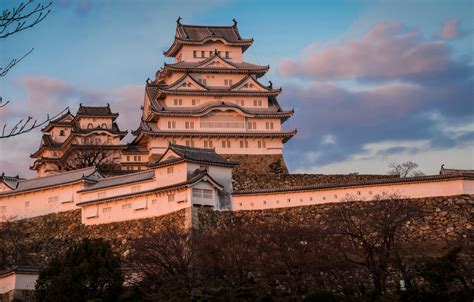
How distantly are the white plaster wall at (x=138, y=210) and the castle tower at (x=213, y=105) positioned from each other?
12.0m

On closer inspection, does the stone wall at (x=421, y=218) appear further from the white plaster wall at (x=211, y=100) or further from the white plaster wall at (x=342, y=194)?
the white plaster wall at (x=211, y=100)

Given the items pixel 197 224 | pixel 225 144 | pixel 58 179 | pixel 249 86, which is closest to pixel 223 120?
pixel 225 144

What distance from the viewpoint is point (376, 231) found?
106ft

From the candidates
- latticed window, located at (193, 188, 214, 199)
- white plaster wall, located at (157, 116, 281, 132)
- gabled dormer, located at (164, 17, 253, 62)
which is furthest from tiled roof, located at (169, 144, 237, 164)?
gabled dormer, located at (164, 17, 253, 62)

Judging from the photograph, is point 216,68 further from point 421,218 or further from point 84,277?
point 84,277

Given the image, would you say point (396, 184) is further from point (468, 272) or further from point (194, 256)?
point (194, 256)

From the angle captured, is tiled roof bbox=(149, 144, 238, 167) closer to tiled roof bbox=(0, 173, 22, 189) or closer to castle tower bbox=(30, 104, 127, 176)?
tiled roof bbox=(0, 173, 22, 189)

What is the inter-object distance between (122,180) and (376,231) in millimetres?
14790

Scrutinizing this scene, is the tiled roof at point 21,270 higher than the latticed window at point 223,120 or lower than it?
lower

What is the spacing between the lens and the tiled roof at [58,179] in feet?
140

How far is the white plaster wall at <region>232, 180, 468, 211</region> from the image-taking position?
3641 cm

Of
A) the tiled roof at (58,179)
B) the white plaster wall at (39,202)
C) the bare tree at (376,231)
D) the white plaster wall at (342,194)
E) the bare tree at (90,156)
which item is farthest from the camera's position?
the bare tree at (90,156)

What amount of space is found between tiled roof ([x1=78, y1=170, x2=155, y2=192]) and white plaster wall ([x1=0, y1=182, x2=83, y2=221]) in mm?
1076

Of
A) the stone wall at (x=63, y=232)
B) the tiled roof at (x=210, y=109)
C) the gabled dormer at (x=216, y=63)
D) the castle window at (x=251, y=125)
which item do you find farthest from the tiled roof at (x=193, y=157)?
the gabled dormer at (x=216, y=63)
